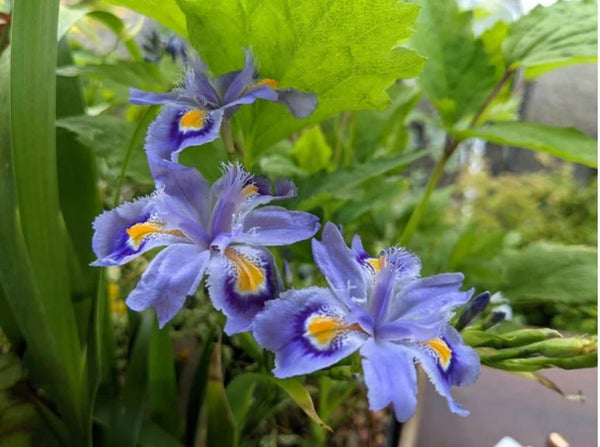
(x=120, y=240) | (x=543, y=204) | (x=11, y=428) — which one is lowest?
(x=543, y=204)

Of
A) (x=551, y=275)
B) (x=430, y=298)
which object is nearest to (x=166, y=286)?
(x=430, y=298)

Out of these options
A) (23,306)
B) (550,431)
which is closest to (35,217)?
(23,306)

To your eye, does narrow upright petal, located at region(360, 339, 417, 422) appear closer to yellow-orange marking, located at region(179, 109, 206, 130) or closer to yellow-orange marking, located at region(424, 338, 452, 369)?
yellow-orange marking, located at region(424, 338, 452, 369)

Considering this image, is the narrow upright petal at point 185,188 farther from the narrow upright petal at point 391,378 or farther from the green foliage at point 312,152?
the green foliage at point 312,152

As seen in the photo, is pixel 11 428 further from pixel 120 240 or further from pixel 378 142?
pixel 378 142

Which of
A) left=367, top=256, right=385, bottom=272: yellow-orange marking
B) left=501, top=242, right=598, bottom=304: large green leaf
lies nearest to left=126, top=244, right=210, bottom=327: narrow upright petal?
left=367, top=256, right=385, bottom=272: yellow-orange marking

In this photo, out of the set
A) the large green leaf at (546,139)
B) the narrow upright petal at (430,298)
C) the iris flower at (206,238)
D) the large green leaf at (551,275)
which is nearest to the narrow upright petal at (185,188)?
the iris flower at (206,238)
